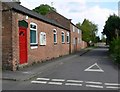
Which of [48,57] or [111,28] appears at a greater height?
[111,28]

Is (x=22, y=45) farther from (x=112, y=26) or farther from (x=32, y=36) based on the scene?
(x=112, y=26)

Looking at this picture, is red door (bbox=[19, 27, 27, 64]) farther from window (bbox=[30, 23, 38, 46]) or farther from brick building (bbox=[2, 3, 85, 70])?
window (bbox=[30, 23, 38, 46])

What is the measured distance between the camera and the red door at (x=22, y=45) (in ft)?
55.7

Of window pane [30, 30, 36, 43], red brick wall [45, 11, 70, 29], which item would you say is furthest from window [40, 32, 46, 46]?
red brick wall [45, 11, 70, 29]

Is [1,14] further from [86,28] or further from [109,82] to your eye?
[86,28]

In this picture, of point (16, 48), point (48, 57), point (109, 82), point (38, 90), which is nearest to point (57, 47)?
point (48, 57)

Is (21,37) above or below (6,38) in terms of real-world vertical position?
above

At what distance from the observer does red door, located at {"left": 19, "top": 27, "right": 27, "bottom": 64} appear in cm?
1697

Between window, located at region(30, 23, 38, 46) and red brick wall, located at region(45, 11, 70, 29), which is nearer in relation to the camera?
window, located at region(30, 23, 38, 46)

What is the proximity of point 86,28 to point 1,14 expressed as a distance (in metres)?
76.7

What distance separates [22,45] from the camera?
57.0 ft

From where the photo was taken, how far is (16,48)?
52.0ft

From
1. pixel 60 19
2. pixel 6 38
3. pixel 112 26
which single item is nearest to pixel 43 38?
pixel 6 38

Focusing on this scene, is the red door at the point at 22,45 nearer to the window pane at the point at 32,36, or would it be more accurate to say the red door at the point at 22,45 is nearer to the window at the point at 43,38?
the window pane at the point at 32,36
